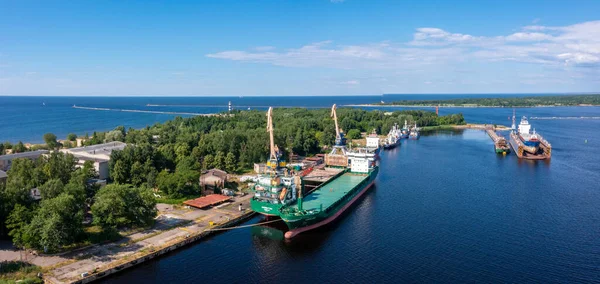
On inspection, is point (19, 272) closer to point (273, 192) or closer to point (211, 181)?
point (273, 192)

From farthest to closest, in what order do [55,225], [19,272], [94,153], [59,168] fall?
[94,153], [59,168], [55,225], [19,272]

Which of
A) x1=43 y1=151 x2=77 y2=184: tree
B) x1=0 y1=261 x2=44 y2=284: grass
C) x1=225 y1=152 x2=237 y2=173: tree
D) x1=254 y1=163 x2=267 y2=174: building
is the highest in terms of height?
x1=43 y1=151 x2=77 y2=184: tree

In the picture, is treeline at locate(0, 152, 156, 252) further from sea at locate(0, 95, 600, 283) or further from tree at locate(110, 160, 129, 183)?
tree at locate(110, 160, 129, 183)

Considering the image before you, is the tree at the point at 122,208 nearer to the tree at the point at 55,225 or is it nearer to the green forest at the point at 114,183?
the green forest at the point at 114,183

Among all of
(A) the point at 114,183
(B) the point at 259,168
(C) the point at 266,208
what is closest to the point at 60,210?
(A) the point at 114,183

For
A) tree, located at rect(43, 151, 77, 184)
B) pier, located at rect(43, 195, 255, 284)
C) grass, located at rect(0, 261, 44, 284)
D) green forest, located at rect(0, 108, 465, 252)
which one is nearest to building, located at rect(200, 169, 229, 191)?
green forest, located at rect(0, 108, 465, 252)

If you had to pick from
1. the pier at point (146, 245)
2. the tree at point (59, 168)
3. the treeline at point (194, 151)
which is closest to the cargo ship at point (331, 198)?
the pier at point (146, 245)

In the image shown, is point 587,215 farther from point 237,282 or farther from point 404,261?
point 237,282
